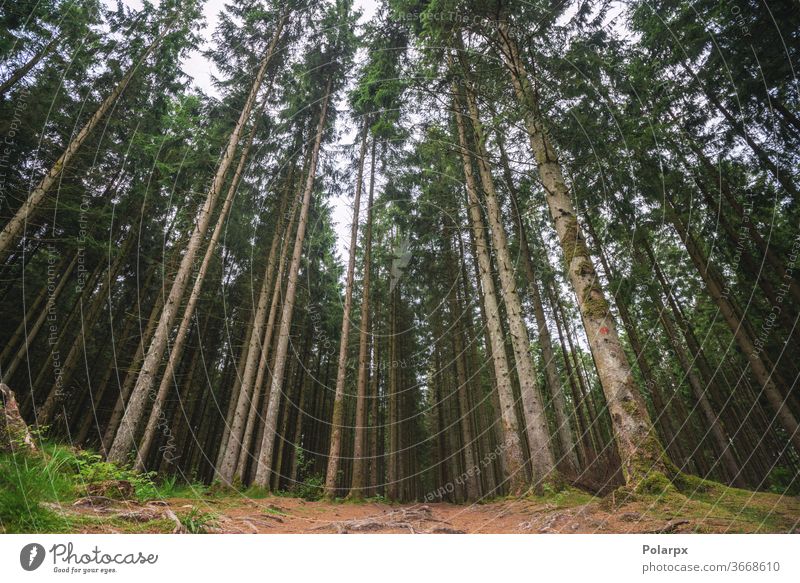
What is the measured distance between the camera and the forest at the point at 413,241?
210 inches

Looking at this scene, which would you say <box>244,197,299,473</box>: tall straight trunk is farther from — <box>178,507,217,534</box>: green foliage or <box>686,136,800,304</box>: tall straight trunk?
<box>686,136,800,304</box>: tall straight trunk

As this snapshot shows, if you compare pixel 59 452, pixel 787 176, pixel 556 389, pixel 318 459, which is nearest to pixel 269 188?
pixel 59 452

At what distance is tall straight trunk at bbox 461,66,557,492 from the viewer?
7773mm

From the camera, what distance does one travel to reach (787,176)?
8.48 m

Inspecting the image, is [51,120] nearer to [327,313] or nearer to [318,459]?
[327,313]

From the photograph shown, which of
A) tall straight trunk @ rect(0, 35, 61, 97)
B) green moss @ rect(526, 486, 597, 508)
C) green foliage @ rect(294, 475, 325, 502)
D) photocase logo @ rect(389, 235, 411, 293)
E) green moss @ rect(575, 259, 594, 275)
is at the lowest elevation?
green foliage @ rect(294, 475, 325, 502)

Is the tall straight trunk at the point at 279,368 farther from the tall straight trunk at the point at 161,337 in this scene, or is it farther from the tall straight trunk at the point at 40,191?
the tall straight trunk at the point at 40,191

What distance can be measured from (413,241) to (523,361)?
8.02 m

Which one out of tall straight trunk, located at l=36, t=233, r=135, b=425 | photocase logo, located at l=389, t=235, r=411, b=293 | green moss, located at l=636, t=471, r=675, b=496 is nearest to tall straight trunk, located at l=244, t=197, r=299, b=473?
photocase logo, located at l=389, t=235, r=411, b=293

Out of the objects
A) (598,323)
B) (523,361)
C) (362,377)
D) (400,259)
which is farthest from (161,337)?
(400,259)

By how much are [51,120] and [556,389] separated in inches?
842
